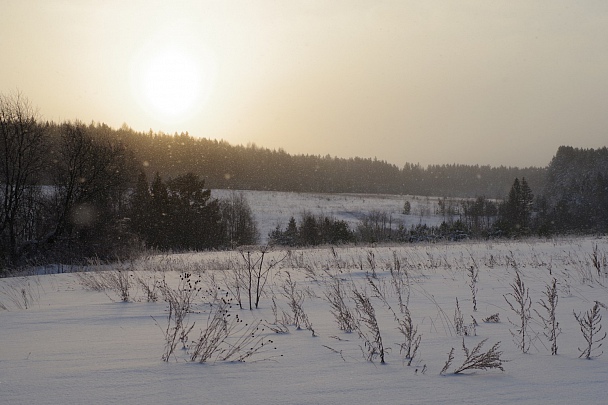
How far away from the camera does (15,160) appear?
762 inches

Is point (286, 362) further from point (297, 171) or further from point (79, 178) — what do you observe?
point (297, 171)

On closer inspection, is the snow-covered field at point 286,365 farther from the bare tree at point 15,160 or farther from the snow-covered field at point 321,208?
the snow-covered field at point 321,208

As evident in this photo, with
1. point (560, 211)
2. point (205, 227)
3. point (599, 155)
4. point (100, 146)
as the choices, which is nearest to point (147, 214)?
point (205, 227)

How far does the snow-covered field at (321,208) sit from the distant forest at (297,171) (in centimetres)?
1240

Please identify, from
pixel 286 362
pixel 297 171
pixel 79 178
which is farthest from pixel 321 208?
pixel 286 362

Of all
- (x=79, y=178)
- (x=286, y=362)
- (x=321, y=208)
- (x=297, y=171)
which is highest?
(x=297, y=171)

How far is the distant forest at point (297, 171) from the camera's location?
294 ft

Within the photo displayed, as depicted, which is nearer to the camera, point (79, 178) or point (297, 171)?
point (79, 178)

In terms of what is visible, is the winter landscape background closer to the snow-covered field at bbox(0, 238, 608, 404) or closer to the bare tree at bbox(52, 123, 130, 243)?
the snow-covered field at bbox(0, 238, 608, 404)

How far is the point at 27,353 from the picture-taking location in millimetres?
3332

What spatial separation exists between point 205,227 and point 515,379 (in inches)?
1440

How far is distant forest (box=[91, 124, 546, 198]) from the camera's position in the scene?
89.6 m

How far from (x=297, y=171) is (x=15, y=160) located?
348 feet

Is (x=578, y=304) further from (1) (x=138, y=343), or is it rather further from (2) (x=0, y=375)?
(2) (x=0, y=375)
